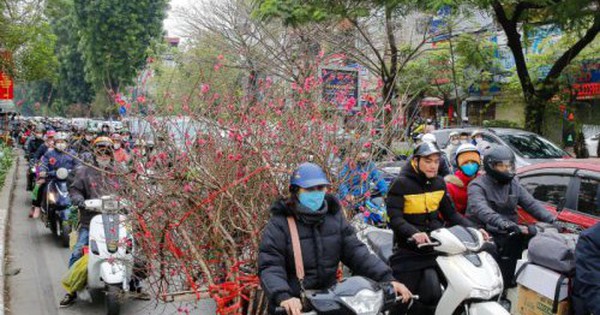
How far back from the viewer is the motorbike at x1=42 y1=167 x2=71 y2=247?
995 centimetres

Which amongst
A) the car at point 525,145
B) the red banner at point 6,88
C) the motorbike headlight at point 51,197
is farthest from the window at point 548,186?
the red banner at point 6,88

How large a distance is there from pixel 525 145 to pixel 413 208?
7.73 m

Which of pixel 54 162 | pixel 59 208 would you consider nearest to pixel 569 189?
pixel 59 208

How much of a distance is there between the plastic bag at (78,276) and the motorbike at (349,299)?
155 inches

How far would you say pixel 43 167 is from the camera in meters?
10.8

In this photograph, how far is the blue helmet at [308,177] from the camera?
354 centimetres

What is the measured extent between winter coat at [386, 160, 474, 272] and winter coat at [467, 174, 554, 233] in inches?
24.5

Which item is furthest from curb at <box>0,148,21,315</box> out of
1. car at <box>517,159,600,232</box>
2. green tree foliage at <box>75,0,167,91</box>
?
green tree foliage at <box>75,0,167,91</box>

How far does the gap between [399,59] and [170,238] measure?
16884 millimetres

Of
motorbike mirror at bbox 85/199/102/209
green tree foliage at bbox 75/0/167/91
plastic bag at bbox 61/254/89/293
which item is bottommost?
plastic bag at bbox 61/254/89/293

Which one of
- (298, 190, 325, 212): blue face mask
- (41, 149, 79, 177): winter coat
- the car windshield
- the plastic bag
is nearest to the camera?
(298, 190, 325, 212): blue face mask

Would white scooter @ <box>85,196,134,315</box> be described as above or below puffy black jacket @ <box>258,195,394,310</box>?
below

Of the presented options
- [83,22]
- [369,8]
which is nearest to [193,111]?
[369,8]

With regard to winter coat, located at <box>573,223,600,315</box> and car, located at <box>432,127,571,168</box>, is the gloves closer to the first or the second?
winter coat, located at <box>573,223,600,315</box>
